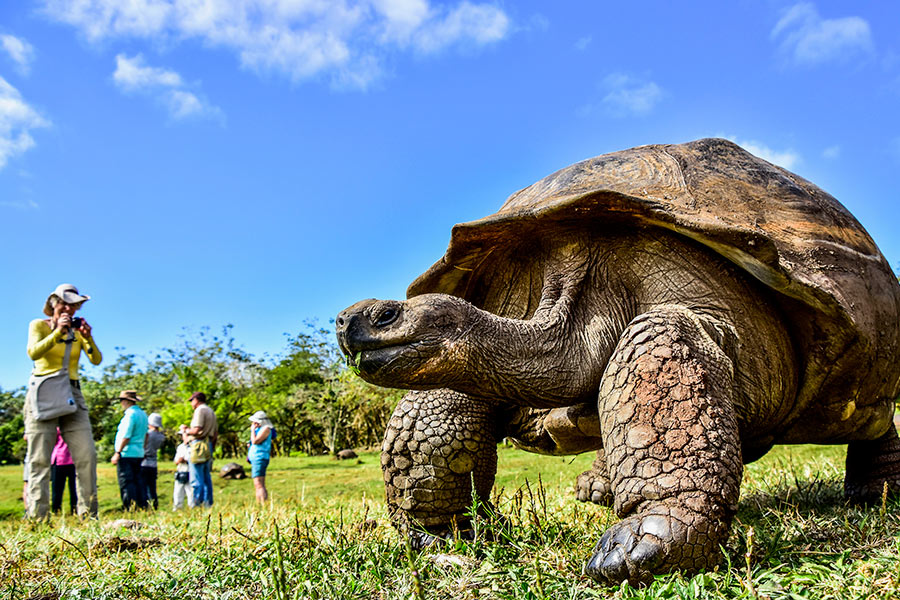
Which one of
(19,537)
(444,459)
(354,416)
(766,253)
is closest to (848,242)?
(766,253)

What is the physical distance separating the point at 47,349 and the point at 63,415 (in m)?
0.65

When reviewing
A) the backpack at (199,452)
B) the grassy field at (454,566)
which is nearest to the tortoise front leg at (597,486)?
the grassy field at (454,566)

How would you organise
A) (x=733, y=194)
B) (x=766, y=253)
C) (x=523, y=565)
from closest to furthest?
(x=523, y=565) → (x=766, y=253) → (x=733, y=194)

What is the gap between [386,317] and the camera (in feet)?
7.42

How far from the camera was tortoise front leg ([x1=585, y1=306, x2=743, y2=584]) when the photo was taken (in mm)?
1994

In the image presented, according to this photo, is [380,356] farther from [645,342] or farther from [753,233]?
[753,233]

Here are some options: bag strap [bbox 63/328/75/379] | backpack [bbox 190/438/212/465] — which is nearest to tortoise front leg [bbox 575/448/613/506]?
bag strap [bbox 63/328/75/379]

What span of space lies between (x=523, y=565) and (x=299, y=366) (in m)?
24.3

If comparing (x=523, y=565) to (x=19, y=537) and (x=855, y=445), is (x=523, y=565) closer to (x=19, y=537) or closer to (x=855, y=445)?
(x=855, y=445)

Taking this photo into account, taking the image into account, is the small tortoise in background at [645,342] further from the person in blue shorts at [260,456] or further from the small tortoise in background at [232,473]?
the small tortoise in background at [232,473]

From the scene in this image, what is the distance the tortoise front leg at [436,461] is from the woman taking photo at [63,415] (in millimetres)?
4352

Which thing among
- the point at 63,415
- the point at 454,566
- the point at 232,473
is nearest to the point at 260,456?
the point at 63,415

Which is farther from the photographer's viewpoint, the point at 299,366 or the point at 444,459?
the point at 299,366

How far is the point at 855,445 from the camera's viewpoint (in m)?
4.10
